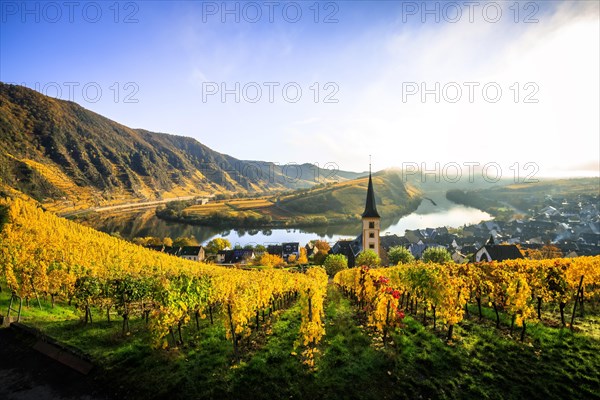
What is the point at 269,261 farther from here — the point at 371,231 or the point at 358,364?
the point at 358,364

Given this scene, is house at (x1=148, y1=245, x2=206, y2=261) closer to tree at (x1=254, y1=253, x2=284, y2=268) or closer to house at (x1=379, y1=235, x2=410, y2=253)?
tree at (x1=254, y1=253, x2=284, y2=268)

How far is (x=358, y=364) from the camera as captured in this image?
15398mm

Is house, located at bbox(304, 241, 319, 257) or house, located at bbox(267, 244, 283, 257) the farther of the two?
house, located at bbox(267, 244, 283, 257)

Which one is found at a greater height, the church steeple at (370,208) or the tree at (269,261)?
the church steeple at (370,208)

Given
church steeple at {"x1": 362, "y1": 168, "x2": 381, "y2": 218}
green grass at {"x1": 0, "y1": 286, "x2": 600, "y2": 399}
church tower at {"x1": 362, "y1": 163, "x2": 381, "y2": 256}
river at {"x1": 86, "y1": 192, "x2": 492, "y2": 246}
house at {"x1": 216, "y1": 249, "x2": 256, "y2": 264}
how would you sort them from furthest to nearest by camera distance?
1. river at {"x1": 86, "y1": 192, "x2": 492, "y2": 246}
2. house at {"x1": 216, "y1": 249, "x2": 256, "y2": 264}
3. church steeple at {"x1": 362, "y1": 168, "x2": 381, "y2": 218}
4. church tower at {"x1": 362, "y1": 163, "x2": 381, "y2": 256}
5. green grass at {"x1": 0, "y1": 286, "x2": 600, "y2": 399}

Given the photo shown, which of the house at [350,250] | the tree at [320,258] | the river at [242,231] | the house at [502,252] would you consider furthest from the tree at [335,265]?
the river at [242,231]

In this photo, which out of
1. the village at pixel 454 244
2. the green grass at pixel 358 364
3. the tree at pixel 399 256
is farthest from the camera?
the village at pixel 454 244

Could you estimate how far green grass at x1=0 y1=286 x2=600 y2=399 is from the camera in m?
13.4

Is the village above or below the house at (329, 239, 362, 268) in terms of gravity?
below

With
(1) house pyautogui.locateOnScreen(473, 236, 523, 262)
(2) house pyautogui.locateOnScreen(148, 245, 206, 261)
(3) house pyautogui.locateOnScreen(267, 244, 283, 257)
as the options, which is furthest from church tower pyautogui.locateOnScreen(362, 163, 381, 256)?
(2) house pyautogui.locateOnScreen(148, 245, 206, 261)

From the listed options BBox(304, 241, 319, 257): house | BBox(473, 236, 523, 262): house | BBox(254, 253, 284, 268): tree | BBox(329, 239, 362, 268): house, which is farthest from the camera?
BBox(304, 241, 319, 257): house

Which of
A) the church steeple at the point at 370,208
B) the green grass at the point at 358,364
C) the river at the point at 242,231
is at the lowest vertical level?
the river at the point at 242,231

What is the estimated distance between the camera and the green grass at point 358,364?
13367 millimetres

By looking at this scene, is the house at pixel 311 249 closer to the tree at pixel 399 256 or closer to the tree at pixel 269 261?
the tree at pixel 269 261
